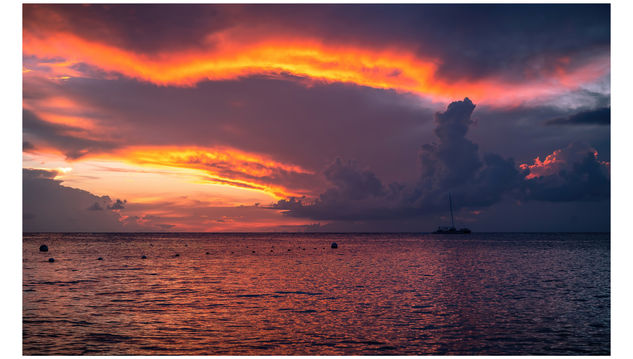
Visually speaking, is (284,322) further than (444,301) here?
No

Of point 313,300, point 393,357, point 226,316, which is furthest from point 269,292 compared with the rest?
point 393,357

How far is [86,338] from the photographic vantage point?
24016 millimetres

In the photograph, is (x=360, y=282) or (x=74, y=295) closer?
(x=74, y=295)

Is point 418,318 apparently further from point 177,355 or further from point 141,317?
point 141,317

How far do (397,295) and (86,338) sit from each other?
2517 centimetres

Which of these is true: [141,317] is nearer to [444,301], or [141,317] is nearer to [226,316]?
[226,316]

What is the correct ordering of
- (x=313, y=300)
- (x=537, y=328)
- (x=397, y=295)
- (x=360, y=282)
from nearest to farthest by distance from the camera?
(x=537, y=328) → (x=313, y=300) → (x=397, y=295) → (x=360, y=282)

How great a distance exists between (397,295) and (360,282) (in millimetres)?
9648

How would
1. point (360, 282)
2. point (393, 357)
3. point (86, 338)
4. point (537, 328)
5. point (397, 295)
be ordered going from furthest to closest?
point (360, 282), point (397, 295), point (537, 328), point (86, 338), point (393, 357)

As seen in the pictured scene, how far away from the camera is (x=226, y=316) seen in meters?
29.2

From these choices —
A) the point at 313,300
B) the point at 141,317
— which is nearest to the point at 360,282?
the point at 313,300

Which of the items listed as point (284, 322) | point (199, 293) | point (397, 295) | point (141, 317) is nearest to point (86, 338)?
point (141, 317)

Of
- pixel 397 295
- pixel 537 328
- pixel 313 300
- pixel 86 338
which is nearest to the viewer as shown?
pixel 86 338

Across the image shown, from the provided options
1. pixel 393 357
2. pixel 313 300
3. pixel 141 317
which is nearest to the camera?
pixel 393 357
